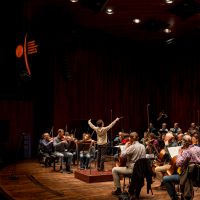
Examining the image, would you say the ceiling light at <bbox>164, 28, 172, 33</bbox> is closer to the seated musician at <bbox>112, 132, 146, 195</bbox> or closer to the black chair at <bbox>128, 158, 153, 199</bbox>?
the seated musician at <bbox>112, 132, 146, 195</bbox>

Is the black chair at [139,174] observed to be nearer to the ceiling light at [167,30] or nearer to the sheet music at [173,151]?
the sheet music at [173,151]

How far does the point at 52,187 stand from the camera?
7883 mm

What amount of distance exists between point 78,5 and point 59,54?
3.08m

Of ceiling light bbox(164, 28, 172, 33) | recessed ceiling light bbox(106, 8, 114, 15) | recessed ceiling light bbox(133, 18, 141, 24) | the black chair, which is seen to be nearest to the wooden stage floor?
the black chair

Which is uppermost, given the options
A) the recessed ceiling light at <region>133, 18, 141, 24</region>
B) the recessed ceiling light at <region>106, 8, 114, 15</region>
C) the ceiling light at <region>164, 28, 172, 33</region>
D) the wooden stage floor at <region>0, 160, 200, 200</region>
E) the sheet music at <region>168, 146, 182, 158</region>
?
the recessed ceiling light at <region>106, 8, 114, 15</region>

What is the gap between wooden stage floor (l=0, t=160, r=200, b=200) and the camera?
6926 mm

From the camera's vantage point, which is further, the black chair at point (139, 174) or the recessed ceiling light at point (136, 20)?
the recessed ceiling light at point (136, 20)

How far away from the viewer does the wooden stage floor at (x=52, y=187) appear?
6.93 meters

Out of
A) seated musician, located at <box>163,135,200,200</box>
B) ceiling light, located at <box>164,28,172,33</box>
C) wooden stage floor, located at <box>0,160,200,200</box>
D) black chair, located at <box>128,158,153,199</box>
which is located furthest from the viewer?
ceiling light, located at <box>164,28,172,33</box>

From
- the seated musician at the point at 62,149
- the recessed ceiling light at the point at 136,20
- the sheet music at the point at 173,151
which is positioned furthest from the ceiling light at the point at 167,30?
the sheet music at the point at 173,151

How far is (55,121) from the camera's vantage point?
14297mm

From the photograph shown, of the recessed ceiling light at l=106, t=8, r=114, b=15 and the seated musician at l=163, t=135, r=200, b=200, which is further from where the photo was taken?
the recessed ceiling light at l=106, t=8, r=114, b=15

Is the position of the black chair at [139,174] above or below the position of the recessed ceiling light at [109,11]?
below

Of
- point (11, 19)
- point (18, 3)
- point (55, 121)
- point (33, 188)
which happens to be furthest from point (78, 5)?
point (33, 188)
